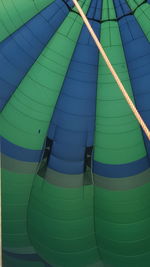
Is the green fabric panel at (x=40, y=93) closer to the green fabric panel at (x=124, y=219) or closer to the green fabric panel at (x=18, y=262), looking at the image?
the green fabric panel at (x=124, y=219)

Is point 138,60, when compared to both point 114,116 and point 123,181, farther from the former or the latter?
point 123,181

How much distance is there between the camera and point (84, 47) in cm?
554

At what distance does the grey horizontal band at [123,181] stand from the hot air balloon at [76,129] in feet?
0.05

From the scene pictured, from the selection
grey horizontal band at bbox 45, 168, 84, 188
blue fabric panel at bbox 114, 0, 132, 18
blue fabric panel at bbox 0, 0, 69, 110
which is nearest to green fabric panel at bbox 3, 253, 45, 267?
grey horizontal band at bbox 45, 168, 84, 188

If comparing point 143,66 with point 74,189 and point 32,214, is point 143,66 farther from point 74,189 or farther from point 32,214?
point 32,214

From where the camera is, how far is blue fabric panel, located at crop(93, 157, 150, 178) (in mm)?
5480

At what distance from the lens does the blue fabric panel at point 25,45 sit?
530 cm

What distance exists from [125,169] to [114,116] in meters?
0.76

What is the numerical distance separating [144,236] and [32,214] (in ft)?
5.34

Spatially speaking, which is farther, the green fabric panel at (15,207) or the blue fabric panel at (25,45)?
the green fabric panel at (15,207)

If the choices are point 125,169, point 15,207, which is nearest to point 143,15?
point 125,169

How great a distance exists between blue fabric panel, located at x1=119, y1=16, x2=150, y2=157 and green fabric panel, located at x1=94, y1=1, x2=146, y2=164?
0.25 ft

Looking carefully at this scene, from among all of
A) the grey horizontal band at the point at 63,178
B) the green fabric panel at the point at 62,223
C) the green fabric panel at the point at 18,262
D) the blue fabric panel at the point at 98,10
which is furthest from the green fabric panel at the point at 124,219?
the blue fabric panel at the point at 98,10

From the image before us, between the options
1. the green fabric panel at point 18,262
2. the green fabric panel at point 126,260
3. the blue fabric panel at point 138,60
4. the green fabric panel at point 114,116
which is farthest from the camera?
the green fabric panel at point 18,262
